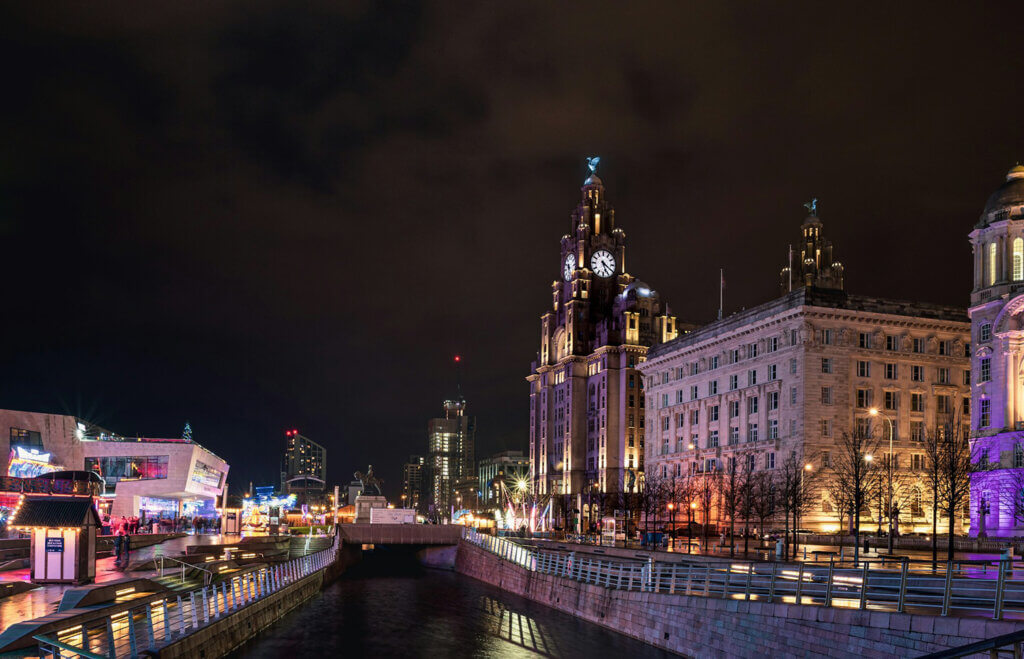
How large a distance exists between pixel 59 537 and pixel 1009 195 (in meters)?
74.3

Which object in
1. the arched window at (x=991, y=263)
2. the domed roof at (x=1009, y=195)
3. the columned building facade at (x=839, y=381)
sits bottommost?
the columned building facade at (x=839, y=381)

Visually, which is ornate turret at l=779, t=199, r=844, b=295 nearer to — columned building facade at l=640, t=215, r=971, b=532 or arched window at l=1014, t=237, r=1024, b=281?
columned building facade at l=640, t=215, r=971, b=532

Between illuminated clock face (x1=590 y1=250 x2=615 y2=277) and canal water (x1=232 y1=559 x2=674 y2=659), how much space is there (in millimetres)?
111532

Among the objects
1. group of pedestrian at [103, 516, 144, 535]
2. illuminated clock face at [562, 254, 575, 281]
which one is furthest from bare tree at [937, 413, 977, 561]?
illuminated clock face at [562, 254, 575, 281]

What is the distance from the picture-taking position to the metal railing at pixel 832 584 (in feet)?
83.0

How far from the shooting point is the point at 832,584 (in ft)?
93.9

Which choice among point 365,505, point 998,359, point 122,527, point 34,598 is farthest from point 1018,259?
point 365,505

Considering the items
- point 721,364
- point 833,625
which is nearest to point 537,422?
point 721,364

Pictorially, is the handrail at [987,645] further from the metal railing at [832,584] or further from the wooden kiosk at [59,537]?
the wooden kiosk at [59,537]

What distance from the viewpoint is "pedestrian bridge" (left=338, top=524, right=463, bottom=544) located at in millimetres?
100562

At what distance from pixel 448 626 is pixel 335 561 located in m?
38.5

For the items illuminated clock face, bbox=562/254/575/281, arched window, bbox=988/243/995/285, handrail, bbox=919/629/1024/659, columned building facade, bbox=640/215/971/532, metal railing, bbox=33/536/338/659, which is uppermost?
illuminated clock face, bbox=562/254/575/281

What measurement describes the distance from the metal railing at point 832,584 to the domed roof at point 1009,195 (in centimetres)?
4398

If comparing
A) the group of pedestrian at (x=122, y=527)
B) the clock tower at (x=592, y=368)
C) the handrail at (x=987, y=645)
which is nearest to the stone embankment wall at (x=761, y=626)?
the handrail at (x=987, y=645)
